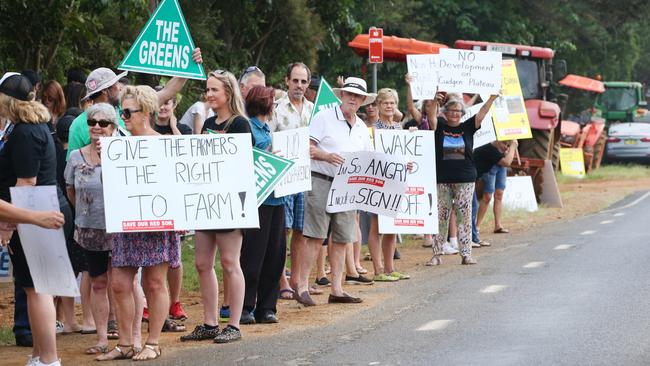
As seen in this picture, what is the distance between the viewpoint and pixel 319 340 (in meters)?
10.1

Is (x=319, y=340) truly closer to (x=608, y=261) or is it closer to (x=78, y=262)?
(x=78, y=262)

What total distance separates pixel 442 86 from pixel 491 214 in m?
7.40

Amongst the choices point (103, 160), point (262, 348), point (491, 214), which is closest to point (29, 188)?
point (103, 160)

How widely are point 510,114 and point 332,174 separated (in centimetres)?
822

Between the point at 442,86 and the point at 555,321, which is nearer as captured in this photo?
the point at 555,321

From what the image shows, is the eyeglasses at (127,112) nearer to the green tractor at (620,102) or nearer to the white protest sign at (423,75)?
the white protest sign at (423,75)

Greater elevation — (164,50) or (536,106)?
(164,50)

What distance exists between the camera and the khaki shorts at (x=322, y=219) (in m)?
12.4

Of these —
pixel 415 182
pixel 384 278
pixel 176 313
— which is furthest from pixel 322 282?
pixel 176 313

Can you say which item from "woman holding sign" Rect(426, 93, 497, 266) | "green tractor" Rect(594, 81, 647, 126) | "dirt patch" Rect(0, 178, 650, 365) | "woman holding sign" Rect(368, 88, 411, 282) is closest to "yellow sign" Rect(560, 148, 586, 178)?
"green tractor" Rect(594, 81, 647, 126)

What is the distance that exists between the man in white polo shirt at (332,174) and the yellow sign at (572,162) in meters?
24.7

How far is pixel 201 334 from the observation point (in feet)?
33.5

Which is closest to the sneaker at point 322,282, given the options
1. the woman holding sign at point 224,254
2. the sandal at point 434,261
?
the sandal at point 434,261

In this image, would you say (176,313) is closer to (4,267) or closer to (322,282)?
(4,267)
